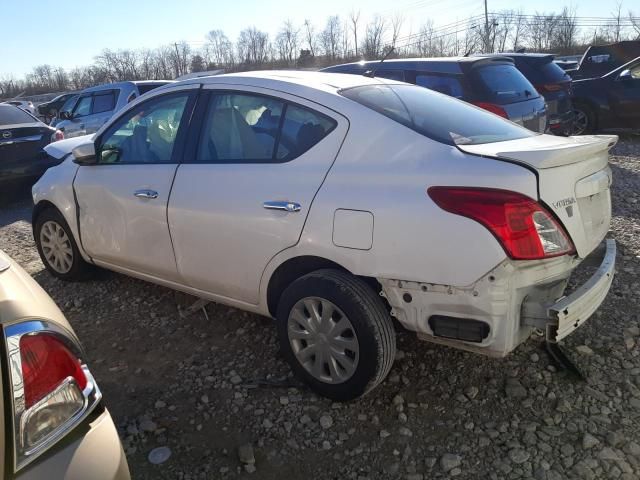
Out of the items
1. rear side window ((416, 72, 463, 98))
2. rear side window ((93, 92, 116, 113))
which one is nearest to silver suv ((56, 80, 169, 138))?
rear side window ((93, 92, 116, 113))

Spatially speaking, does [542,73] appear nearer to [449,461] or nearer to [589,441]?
[589,441]

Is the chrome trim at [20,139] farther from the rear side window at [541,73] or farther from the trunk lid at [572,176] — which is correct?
the rear side window at [541,73]

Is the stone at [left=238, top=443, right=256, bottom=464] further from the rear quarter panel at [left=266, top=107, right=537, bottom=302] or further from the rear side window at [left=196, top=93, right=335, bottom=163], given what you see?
the rear side window at [left=196, top=93, right=335, bottom=163]

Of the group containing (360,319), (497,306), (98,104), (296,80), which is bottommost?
(360,319)

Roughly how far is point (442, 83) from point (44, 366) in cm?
541

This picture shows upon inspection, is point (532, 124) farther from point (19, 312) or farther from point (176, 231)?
point (19, 312)

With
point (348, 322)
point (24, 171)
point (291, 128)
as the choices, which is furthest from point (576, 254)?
point (24, 171)

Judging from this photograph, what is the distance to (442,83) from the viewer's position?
5938mm

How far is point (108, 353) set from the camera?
3430 mm

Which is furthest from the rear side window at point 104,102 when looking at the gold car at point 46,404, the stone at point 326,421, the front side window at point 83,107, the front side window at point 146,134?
the gold car at point 46,404

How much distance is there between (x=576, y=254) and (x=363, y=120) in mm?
1164

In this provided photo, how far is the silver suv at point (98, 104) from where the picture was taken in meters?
10.1

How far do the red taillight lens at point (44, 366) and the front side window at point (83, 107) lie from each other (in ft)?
34.6

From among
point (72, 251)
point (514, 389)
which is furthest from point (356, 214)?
point (72, 251)
